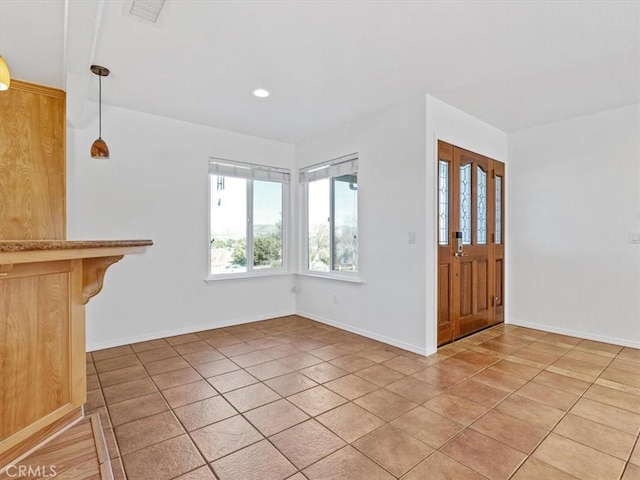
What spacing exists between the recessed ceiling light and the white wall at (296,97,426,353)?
1209mm

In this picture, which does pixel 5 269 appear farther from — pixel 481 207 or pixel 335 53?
pixel 481 207

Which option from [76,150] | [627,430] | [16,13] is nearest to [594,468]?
[627,430]

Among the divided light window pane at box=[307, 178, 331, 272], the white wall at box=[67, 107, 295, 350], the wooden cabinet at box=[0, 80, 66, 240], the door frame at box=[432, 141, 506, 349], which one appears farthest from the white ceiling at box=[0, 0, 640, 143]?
the divided light window pane at box=[307, 178, 331, 272]

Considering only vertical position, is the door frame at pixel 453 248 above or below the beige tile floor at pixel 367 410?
above

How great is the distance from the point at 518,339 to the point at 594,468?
2290 millimetres

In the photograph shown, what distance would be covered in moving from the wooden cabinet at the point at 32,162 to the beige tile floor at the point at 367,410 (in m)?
1.35

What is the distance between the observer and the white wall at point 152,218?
341 cm

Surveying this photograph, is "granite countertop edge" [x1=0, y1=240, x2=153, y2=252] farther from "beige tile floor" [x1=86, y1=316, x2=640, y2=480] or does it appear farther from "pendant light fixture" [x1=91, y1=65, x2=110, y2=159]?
"pendant light fixture" [x1=91, y1=65, x2=110, y2=159]

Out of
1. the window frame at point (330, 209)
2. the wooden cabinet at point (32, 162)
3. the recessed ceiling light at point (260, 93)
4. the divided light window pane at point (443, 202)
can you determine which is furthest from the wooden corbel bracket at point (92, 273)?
the divided light window pane at point (443, 202)

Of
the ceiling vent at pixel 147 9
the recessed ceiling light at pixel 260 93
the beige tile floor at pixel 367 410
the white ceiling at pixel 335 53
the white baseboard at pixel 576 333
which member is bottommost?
the beige tile floor at pixel 367 410

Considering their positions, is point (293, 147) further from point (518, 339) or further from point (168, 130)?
point (518, 339)

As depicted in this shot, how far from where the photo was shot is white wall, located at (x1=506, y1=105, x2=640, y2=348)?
138 inches

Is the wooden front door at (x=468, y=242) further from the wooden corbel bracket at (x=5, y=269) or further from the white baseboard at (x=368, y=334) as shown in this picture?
the wooden corbel bracket at (x=5, y=269)

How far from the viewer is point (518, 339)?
3777 millimetres
